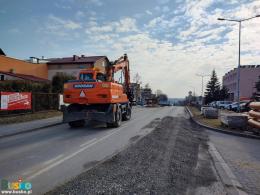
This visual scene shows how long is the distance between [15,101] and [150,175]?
16735 millimetres

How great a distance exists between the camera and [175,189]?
5105 millimetres

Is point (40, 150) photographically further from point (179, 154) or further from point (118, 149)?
point (179, 154)

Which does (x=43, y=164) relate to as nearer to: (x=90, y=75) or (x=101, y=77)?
(x=90, y=75)

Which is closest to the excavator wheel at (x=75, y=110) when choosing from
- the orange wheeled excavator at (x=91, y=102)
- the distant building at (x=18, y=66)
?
the orange wheeled excavator at (x=91, y=102)

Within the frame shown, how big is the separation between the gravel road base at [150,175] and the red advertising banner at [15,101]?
43.6 feet

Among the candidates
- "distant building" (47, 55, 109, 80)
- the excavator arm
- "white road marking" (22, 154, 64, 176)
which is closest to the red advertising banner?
the excavator arm

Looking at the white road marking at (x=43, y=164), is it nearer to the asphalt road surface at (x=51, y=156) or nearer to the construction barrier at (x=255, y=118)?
the asphalt road surface at (x=51, y=156)

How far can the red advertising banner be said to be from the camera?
18.7 meters

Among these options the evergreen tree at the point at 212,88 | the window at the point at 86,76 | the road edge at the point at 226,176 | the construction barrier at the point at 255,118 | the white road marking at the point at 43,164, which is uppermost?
the evergreen tree at the point at 212,88

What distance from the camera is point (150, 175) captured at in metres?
5.86

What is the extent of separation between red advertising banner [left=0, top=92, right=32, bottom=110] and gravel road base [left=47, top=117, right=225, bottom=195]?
43.6 ft

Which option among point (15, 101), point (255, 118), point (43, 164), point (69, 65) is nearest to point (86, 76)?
point (15, 101)

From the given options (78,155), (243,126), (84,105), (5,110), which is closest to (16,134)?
(84,105)

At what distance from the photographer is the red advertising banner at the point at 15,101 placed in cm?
1870
